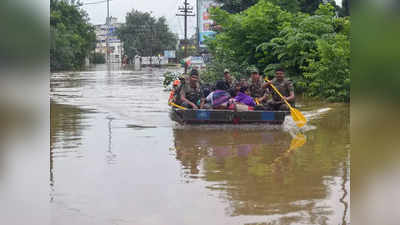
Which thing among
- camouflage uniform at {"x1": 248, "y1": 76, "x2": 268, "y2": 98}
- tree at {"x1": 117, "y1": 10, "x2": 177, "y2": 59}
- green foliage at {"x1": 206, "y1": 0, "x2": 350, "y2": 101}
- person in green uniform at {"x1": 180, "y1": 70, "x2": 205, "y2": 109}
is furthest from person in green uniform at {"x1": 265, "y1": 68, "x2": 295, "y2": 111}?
tree at {"x1": 117, "y1": 10, "x2": 177, "y2": 59}

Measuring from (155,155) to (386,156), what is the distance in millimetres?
7473

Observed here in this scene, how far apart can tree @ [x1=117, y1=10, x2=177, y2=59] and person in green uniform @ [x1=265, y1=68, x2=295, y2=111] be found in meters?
86.1

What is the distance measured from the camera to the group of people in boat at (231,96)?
12.8 meters

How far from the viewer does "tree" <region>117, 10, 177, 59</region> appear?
324 feet

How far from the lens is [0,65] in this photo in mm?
2031

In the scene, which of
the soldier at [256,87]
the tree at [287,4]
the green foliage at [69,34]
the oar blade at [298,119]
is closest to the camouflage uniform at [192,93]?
the soldier at [256,87]

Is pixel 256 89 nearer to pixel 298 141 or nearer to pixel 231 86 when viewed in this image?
pixel 231 86

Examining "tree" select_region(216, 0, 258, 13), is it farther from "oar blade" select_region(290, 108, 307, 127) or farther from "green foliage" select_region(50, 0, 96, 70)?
"green foliage" select_region(50, 0, 96, 70)

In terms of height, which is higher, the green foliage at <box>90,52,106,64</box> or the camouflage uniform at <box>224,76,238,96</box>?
the green foliage at <box>90,52,106,64</box>

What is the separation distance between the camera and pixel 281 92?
43.6 feet

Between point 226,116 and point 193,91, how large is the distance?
1259 millimetres

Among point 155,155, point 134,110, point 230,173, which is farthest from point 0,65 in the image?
point 134,110

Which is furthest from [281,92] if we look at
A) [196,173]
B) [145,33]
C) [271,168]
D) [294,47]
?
[145,33]

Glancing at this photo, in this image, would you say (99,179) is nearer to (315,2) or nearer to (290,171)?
(290,171)
